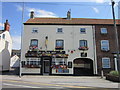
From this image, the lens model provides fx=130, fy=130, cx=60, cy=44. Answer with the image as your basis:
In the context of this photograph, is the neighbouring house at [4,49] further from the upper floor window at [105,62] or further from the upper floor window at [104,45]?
the upper floor window at [104,45]

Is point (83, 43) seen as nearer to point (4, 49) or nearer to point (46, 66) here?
point (46, 66)

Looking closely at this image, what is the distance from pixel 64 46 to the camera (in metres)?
21.7

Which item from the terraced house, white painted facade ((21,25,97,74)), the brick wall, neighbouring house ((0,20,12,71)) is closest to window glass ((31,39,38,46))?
the terraced house

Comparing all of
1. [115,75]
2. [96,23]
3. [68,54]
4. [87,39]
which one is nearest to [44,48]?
[68,54]

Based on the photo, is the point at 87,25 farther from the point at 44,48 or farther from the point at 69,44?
the point at 44,48

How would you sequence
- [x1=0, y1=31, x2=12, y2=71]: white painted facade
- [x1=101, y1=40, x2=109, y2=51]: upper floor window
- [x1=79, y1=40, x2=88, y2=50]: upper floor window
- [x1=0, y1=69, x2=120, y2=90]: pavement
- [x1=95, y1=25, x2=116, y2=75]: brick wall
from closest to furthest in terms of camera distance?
[x1=0, y1=69, x2=120, y2=90]: pavement → [x1=95, y1=25, x2=116, y2=75]: brick wall → [x1=79, y1=40, x2=88, y2=50]: upper floor window → [x1=101, y1=40, x2=109, y2=51]: upper floor window → [x1=0, y1=31, x2=12, y2=71]: white painted facade

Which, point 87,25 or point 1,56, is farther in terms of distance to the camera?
point 1,56

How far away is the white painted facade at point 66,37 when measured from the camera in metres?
21.4

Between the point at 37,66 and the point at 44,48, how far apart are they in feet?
10.2

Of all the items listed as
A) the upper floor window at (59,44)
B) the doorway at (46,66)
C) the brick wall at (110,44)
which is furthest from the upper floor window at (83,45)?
the doorway at (46,66)

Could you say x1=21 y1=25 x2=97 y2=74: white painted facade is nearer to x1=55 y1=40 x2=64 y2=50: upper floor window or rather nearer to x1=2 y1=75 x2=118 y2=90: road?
x1=55 y1=40 x2=64 y2=50: upper floor window

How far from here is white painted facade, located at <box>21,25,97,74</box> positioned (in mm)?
21406

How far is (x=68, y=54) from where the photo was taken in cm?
2136

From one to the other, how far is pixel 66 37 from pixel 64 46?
1.60 meters
